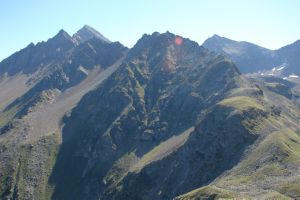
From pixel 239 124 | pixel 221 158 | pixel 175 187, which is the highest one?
pixel 239 124

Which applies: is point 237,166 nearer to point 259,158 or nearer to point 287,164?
point 259,158

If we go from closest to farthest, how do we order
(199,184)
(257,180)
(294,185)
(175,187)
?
(294,185), (257,180), (199,184), (175,187)

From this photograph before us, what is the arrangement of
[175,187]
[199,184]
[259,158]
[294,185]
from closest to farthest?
[294,185]
[259,158]
[199,184]
[175,187]

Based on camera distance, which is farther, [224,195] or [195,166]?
[195,166]

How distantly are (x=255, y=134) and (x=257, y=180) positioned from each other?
170ft

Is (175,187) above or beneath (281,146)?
beneath

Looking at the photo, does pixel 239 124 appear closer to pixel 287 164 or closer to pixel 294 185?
pixel 287 164

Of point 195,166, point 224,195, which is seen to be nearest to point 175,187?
point 195,166

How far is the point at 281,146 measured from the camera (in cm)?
15950

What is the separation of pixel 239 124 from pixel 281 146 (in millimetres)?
38304

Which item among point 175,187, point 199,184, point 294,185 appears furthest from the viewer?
point 175,187

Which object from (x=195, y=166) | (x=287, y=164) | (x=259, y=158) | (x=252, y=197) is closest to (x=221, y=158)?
(x=195, y=166)

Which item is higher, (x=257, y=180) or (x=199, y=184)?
(x=257, y=180)

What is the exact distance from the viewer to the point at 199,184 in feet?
596
